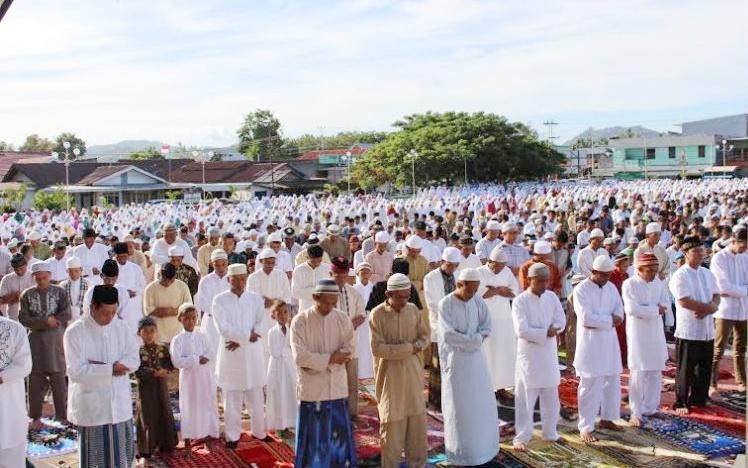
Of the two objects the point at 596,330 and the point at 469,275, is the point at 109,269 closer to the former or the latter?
the point at 469,275

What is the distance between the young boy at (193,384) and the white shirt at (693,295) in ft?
13.3

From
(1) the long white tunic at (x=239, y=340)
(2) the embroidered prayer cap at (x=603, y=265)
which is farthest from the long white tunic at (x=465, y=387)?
(1) the long white tunic at (x=239, y=340)

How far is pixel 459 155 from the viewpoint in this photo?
4138 centimetres

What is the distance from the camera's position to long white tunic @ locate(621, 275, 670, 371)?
21.8 ft

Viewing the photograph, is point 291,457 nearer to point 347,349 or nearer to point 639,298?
point 347,349

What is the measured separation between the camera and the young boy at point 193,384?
6.16 meters

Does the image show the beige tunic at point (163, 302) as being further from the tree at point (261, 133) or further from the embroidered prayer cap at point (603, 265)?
the tree at point (261, 133)

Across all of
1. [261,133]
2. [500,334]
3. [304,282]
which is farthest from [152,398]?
[261,133]

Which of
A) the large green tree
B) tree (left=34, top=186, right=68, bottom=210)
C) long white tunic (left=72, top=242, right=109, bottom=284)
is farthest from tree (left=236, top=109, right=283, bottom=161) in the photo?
long white tunic (left=72, top=242, right=109, bottom=284)

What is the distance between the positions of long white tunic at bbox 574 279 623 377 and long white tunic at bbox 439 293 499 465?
1.01 m

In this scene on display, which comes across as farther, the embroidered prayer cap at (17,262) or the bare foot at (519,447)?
the embroidered prayer cap at (17,262)

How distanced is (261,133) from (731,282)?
6370 centimetres

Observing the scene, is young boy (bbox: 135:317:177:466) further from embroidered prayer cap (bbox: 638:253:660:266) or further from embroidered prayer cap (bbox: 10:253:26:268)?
embroidered prayer cap (bbox: 638:253:660:266)

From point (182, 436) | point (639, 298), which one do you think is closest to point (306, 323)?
point (182, 436)
